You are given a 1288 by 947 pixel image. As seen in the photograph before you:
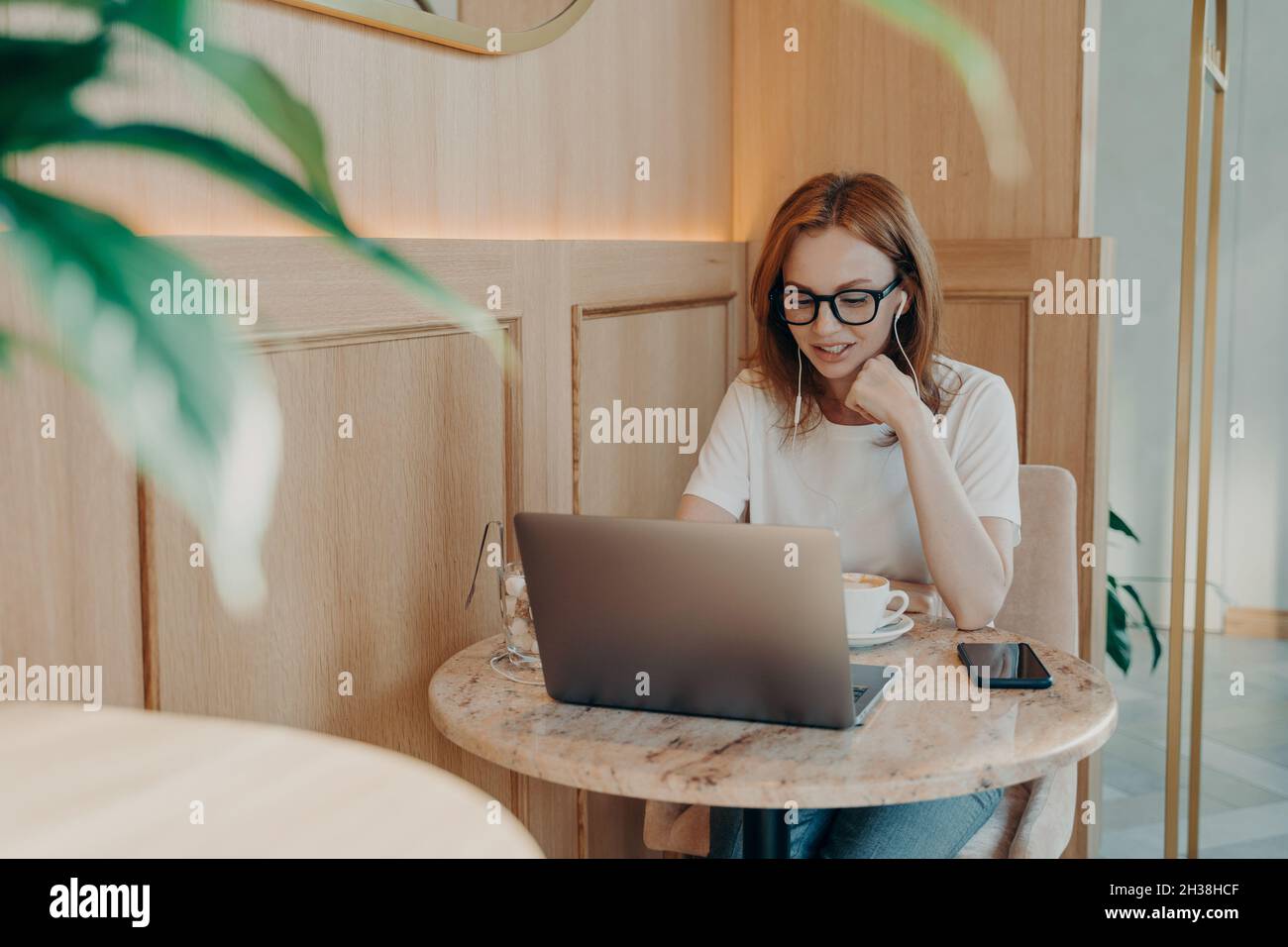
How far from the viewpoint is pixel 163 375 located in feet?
3.06

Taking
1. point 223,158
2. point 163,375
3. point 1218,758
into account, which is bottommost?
point 1218,758

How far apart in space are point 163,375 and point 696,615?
50cm

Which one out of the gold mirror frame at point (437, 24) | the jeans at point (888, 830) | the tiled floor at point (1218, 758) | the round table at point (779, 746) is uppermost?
the gold mirror frame at point (437, 24)

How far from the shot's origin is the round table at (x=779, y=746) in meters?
1.03

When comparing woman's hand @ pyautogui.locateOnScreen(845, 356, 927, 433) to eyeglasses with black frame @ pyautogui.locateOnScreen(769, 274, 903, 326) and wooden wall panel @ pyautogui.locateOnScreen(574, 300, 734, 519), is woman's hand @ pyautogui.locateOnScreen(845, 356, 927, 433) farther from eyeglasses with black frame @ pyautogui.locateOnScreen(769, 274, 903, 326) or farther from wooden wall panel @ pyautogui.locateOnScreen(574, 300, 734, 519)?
wooden wall panel @ pyautogui.locateOnScreen(574, 300, 734, 519)

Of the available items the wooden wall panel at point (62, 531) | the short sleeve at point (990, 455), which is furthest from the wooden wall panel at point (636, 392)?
the wooden wall panel at point (62, 531)

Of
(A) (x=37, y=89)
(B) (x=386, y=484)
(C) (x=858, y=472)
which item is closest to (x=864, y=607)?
(C) (x=858, y=472)

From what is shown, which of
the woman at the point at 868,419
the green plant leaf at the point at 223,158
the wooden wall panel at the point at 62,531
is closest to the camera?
the green plant leaf at the point at 223,158

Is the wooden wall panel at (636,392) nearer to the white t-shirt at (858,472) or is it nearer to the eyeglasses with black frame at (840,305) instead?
the white t-shirt at (858,472)

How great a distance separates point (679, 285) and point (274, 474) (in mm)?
1104

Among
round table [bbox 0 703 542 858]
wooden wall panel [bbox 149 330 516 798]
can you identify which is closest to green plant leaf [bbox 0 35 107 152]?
round table [bbox 0 703 542 858]

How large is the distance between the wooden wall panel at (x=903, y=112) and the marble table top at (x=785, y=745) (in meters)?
1.21

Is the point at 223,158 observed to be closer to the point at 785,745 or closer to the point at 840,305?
the point at 785,745
